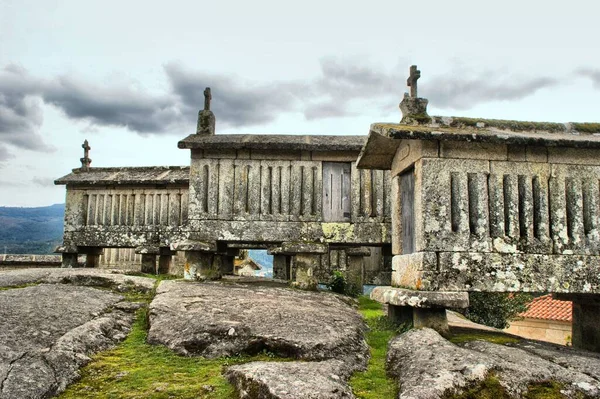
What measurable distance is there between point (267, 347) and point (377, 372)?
1.21 metres

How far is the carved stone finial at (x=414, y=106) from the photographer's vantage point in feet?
22.1

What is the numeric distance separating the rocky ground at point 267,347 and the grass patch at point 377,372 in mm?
110

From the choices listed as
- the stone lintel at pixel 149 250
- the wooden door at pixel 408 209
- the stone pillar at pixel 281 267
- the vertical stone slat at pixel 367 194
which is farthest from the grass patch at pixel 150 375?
the stone pillar at pixel 281 267

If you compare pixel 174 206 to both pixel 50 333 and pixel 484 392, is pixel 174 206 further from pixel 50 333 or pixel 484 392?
pixel 484 392

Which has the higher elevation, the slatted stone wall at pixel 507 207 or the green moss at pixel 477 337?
the slatted stone wall at pixel 507 207

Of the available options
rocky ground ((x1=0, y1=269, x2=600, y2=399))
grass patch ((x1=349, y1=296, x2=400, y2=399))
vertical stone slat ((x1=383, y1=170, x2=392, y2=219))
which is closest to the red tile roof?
vertical stone slat ((x1=383, y1=170, x2=392, y2=219))

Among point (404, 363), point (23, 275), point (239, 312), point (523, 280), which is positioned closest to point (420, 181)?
point (523, 280)

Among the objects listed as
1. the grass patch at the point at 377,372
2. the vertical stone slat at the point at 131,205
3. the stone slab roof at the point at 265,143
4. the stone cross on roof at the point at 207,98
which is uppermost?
the stone cross on roof at the point at 207,98

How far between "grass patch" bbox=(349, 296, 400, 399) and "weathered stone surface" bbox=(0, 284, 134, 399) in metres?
2.70

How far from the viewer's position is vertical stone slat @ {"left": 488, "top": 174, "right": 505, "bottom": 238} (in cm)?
630

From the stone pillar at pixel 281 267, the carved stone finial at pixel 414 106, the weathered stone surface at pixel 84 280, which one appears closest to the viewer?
the carved stone finial at pixel 414 106

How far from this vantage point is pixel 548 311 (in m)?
29.1

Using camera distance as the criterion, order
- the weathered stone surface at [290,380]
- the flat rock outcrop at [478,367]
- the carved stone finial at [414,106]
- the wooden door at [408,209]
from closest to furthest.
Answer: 1. the weathered stone surface at [290,380]
2. the flat rock outcrop at [478,367]
3. the carved stone finial at [414,106]
4. the wooden door at [408,209]

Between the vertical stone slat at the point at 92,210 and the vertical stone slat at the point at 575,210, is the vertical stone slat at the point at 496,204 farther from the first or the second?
the vertical stone slat at the point at 92,210
